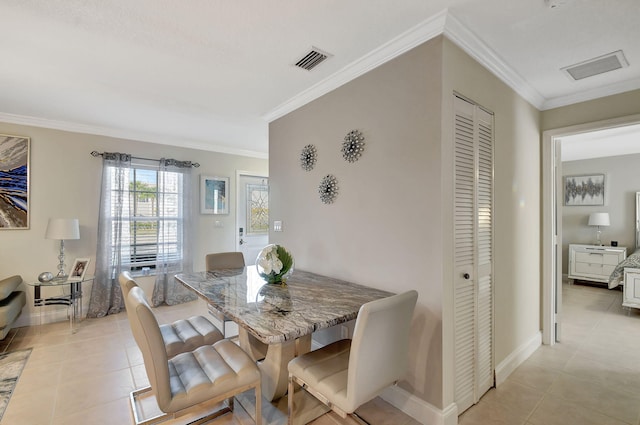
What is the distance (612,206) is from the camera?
5574mm

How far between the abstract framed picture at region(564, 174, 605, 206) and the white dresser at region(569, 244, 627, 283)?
913 mm

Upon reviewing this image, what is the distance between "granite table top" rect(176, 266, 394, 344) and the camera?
1425mm

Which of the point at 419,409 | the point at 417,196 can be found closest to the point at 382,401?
the point at 419,409

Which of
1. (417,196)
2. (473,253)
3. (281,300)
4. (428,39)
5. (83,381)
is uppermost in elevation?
(428,39)

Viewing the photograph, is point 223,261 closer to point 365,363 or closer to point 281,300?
point 281,300

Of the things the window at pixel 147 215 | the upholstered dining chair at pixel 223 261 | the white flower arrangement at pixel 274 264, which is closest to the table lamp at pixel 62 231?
the window at pixel 147 215

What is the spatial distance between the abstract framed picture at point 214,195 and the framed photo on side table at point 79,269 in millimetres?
1633

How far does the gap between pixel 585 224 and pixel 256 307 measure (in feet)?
23.0

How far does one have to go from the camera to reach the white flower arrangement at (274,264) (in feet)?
7.15

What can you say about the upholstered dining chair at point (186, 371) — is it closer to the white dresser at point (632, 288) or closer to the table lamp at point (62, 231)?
the table lamp at point (62, 231)

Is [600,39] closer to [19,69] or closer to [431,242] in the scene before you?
[431,242]

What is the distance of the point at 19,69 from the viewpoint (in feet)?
7.79

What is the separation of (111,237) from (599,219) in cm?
815

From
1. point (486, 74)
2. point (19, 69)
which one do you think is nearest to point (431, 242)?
point (486, 74)
